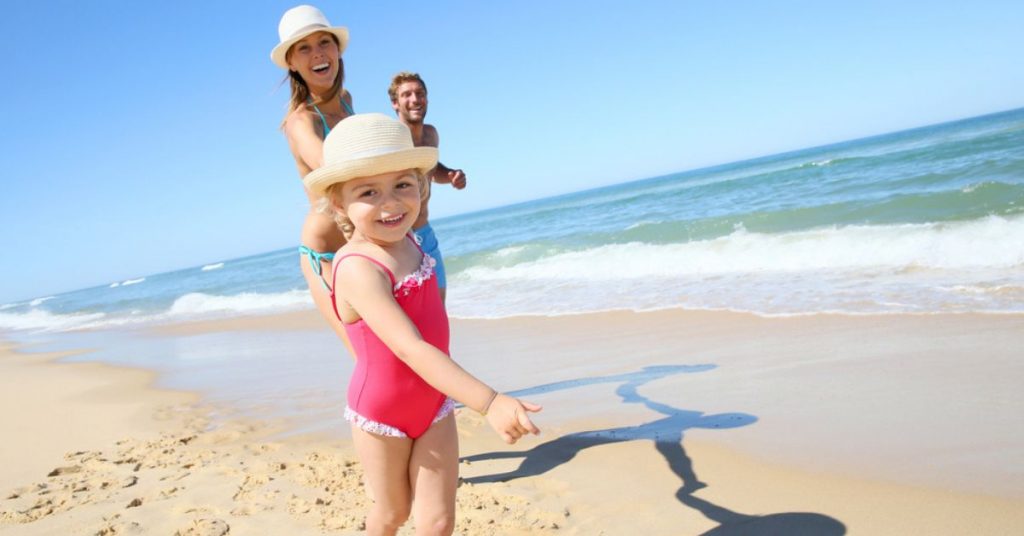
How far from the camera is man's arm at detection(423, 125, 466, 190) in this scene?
3.94 metres

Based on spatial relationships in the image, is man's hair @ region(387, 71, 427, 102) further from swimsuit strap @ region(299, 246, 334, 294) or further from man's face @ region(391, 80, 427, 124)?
swimsuit strap @ region(299, 246, 334, 294)

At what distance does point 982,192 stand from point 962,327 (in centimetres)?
863

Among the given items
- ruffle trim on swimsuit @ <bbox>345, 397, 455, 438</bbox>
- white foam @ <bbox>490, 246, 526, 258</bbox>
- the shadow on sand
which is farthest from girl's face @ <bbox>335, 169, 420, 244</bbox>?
white foam @ <bbox>490, 246, 526, 258</bbox>

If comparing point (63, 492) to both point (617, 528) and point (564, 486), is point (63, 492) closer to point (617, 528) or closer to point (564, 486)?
point (564, 486)

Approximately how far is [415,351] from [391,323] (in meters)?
0.11

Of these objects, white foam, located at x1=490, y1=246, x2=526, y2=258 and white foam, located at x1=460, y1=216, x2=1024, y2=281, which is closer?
white foam, located at x1=460, y1=216, x2=1024, y2=281

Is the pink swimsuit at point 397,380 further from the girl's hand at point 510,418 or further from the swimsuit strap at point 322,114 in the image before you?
the swimsuit strap at point 322,114

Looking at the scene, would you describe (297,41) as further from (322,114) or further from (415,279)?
(415,279)

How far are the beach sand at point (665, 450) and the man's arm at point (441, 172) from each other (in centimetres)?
154

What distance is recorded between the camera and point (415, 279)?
2.04 meters

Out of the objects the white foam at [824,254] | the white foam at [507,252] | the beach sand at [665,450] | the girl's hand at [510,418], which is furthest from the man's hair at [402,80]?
the white foam at [507,252]

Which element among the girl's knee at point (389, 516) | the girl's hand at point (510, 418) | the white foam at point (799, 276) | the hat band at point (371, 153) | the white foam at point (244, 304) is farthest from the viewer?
the white foam at point (244, 304)

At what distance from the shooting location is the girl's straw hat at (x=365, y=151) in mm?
1896

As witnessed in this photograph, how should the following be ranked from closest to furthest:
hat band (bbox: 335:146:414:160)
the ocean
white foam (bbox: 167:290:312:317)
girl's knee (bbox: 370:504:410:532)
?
hat band (bbox: 335:146:414:160), girl's knee (bbox: 370:504:410:532), the ocean, white foam (bbox: 167:290:312:317)
